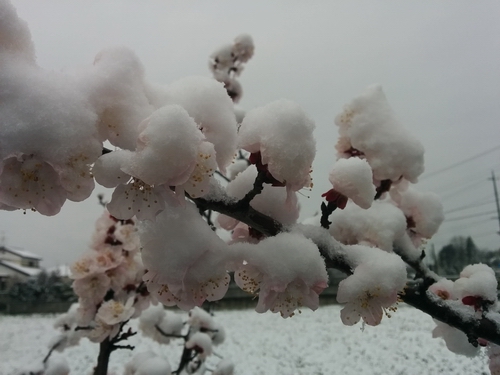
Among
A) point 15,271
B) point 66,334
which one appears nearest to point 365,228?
point 66,334

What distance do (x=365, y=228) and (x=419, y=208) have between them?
18.2 inches

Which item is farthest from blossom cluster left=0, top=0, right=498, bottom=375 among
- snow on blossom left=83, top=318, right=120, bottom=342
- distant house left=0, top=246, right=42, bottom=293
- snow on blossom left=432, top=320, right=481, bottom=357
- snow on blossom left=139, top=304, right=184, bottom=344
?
distant house left=0, top=246, right=42, bottom=293

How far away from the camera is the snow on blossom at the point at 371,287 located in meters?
0.83

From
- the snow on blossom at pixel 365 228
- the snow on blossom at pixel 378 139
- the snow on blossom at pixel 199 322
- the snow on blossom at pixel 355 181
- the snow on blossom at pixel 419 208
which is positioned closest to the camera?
the snow on blossom at pixel 355 181

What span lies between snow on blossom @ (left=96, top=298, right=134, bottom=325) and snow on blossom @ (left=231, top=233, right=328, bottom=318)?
167 centimetres

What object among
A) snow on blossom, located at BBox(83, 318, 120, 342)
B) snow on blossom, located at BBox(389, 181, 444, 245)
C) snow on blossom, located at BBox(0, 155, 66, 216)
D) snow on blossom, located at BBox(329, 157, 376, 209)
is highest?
snow on blossom, located at BBox(389, 181, 444, 245)

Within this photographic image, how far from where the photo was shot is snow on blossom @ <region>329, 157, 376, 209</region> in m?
0.90

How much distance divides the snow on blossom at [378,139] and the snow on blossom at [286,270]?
0.70 m

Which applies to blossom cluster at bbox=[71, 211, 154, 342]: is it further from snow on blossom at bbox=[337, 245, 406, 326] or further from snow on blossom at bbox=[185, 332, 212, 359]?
snow on blossom at bbox=[337, 245, 406, 326]

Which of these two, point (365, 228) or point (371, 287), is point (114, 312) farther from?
point (371, 287)

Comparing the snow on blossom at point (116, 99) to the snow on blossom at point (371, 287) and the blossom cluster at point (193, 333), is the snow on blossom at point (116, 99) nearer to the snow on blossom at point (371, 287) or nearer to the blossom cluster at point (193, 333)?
the snow on blossom at point (371, 287)

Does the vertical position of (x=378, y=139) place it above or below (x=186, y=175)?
above

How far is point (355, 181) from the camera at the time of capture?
0.90 m

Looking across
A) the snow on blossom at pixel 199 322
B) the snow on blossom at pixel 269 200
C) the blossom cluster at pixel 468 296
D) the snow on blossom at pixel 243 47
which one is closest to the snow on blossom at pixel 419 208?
the blossom cluster at pixel 468 296
